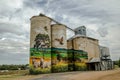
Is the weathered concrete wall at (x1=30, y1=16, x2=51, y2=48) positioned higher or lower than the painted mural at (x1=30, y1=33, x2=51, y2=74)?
higher

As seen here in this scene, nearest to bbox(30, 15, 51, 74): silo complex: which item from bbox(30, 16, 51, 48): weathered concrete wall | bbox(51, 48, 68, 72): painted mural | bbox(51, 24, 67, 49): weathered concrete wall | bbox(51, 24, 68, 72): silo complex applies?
bbox(30, 16, 51, 48): weathered concrete wall

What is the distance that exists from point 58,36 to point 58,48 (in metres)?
3.47

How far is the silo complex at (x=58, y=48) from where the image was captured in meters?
50.2

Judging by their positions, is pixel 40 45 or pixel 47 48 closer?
pixel 40 45

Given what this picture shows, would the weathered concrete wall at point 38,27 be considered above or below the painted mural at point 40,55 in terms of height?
above

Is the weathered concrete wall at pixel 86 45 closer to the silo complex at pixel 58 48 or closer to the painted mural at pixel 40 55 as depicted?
the silo complex at pixel 58 48

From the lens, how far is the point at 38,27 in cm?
4691

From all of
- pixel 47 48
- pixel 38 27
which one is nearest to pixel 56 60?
pixel 47 48

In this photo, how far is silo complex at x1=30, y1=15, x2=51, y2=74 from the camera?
4538 cm

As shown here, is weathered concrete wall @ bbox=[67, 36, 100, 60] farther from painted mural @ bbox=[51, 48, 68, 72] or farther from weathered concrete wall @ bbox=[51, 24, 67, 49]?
painted mural @ bbox=[51, 48, 68, 72]

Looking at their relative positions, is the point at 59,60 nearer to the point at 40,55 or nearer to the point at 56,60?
the point at 56,60

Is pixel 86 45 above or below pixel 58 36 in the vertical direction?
below

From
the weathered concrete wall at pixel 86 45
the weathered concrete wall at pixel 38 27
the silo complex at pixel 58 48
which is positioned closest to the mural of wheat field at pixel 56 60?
the silo complex at pixel 58 48

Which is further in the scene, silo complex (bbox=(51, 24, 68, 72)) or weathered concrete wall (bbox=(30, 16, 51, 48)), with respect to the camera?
silo complex (bbox=(51, 24, 68, 72))
